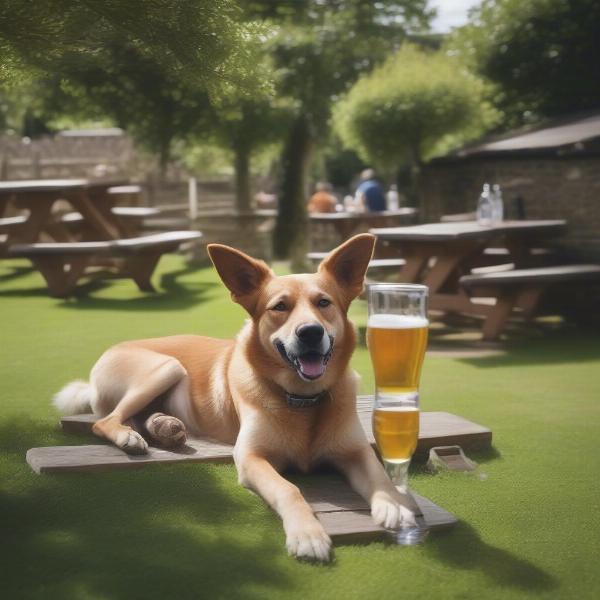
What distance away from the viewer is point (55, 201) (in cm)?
1233

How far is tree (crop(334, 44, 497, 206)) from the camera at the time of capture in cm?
1569

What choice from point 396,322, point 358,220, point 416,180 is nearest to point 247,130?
point 416,180

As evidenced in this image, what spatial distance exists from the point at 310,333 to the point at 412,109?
1307cm

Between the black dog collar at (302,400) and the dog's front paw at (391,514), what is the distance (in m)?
0.54

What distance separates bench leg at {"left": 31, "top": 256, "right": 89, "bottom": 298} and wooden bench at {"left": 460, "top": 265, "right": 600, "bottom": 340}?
15.7ft

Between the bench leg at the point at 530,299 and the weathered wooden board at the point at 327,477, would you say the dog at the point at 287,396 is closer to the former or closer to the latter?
the weathered wooden board at the point at 327,477

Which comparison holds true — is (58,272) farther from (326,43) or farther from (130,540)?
(326,43)

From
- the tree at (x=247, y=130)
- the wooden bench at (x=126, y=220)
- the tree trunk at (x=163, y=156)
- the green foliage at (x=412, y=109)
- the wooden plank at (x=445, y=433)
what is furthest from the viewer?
the tree trunk at (x=163, y=156)

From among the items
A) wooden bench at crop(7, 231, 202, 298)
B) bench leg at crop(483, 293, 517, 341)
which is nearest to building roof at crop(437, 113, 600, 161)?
bench leg at crop(483, 293, 517, 341)

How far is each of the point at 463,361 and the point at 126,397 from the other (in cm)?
355

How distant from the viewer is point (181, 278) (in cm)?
1289

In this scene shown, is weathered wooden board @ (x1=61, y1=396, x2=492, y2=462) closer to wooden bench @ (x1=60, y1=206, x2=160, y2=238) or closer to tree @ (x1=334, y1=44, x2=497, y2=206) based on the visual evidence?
wooden bench @ (x1=60, y1=206, x2=160, y2=238)

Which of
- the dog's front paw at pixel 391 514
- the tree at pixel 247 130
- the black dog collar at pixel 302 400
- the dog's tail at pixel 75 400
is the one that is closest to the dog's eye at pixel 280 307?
the black dog collar at pixel 302 400

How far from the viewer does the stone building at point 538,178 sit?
9.38 meters
